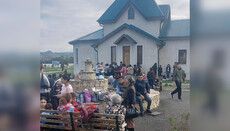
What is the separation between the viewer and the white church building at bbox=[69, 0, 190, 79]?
16.4 m

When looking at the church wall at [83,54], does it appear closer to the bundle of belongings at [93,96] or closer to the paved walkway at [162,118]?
the bundle of belongings at [93,96]

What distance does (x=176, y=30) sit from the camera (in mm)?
17594

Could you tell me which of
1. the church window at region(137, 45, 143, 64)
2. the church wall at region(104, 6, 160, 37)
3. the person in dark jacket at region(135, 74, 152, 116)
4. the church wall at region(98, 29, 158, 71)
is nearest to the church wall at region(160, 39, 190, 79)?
the church wall at region(98, 29, 158, 71)

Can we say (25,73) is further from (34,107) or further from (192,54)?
(192,54)

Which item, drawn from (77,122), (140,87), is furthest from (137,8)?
(77,122)

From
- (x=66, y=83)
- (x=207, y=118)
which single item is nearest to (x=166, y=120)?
(x=66, y=83)

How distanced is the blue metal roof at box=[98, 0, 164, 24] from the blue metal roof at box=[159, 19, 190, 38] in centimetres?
148

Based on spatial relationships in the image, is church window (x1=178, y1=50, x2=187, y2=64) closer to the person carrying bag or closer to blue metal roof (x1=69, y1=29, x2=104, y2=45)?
blue metal roof (x1=69, y1=29, x2=104, y2=45)

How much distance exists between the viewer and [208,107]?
146cm

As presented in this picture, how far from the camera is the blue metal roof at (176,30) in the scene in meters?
16.6

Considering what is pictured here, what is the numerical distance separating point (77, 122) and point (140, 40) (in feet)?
43.8

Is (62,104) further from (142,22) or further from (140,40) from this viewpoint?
(142,22)

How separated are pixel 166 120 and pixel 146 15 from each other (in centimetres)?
1361

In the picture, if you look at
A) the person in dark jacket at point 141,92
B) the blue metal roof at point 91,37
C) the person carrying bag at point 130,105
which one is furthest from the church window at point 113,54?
the person carrying bag at point 130,105
